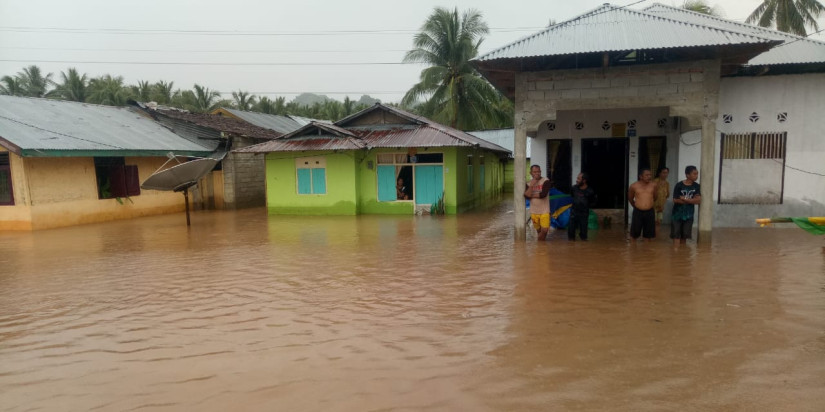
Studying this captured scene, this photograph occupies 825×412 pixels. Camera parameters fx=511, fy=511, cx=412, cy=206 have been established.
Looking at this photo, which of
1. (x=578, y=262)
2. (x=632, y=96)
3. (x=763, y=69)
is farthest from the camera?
(x=763, y=69)

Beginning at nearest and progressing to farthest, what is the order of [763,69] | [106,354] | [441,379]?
1. [441,379]
2. [106,354]
3. [763,69]

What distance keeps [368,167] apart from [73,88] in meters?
28.6

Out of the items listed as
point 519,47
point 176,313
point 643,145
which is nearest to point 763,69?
point 643,145

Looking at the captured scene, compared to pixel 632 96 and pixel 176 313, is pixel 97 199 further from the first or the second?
pixel 632 96

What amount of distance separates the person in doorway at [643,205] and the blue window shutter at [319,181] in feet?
35.4

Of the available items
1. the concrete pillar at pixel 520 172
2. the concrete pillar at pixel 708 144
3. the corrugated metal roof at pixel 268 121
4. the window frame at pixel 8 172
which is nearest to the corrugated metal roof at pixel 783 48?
the concrete pillar at pixel 708 144

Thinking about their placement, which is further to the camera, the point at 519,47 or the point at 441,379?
the point at 519,47

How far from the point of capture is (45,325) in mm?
5703

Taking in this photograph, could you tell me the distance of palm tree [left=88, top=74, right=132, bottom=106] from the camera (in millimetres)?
33406

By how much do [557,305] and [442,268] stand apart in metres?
2.72

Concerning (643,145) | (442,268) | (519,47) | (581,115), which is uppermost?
(519,47)

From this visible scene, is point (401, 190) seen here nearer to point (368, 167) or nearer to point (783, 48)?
point (368, 167)

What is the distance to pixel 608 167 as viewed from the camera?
41.5 feet

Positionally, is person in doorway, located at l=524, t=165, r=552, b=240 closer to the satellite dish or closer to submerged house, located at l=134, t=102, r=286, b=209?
the satellite dish
